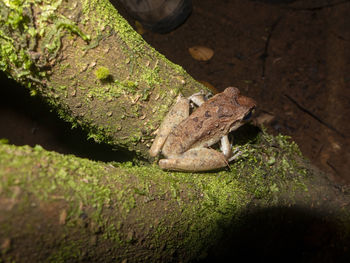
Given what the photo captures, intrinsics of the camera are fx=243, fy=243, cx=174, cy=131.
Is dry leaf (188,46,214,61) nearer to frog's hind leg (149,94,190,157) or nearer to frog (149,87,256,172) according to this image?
frog (149,87,256,172)

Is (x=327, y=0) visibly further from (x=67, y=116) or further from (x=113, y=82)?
(x=67, y=116)

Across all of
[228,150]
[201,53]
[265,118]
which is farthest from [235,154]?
[201,53]

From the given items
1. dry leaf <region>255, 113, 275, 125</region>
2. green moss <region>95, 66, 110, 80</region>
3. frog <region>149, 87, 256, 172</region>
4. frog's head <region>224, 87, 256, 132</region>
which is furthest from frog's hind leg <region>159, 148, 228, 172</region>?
dry leaf <region>255, 113, 275, 125</region>

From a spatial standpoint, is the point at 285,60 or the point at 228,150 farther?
the point at 285,60

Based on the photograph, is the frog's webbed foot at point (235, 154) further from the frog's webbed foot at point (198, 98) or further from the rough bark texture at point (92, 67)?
the rough bark texture at point (92, 67)

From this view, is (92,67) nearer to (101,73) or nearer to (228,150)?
(101,73)

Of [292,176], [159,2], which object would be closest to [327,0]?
[159,2]
